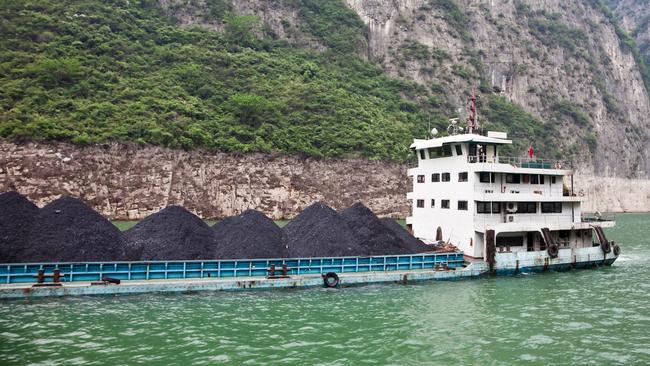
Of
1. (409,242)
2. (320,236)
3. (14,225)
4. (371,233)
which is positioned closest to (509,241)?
(409,242)

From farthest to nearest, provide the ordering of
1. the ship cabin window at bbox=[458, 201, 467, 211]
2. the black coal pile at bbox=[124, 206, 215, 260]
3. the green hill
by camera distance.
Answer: the green hill
the ship cabin window at bbox=[458, 201, 467, 211]
the black coal pile at bbox=[124, 206, 215, 260]

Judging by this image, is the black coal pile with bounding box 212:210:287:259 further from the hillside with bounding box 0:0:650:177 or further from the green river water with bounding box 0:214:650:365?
the hillside with bounding box 0:0:650:177

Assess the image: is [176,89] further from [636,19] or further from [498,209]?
[636,19]

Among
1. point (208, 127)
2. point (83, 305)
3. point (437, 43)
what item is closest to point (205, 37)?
point (208, 127)

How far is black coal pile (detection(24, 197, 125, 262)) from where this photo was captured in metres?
17.7

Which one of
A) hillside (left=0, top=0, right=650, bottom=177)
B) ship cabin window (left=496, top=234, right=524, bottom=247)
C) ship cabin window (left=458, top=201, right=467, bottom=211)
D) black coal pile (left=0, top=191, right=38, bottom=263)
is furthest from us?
hillside (left=0, top=0, right=650, bottom=177)

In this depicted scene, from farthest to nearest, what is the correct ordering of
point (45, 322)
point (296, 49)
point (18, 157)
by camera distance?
point (296, 49) < point (18, 157) < point (45, 322)

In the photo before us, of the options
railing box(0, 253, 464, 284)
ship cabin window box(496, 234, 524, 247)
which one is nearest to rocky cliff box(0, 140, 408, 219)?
railing box(0, 253, 464, 284)

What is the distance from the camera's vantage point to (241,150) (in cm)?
5828

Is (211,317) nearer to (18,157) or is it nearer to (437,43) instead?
(18,157)

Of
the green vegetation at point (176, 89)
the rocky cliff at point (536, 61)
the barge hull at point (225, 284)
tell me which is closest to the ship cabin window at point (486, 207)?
the barge hull at point (225, 284)

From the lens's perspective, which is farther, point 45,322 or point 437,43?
point 437,43

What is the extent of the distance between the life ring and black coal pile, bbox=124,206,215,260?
5.19 metres

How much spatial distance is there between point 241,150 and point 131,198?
14.6 m
